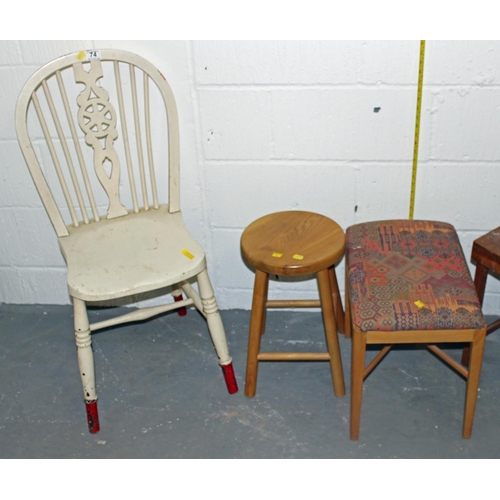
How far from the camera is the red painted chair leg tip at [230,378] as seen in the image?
7.11 feet

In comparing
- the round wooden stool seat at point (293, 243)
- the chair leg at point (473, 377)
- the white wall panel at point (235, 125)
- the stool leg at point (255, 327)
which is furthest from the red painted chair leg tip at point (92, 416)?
the chair leg at point (473, 377)

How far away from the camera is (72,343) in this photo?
2.47 meters

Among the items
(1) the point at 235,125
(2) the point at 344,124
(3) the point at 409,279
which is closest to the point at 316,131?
(2) the point at 344,124

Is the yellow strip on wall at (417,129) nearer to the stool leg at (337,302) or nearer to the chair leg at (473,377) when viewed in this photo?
the stool leg at (337,302)

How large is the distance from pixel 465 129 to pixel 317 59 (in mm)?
544

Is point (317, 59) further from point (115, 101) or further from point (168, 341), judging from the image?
point (168, 341)

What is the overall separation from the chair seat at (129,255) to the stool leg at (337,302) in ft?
1.67

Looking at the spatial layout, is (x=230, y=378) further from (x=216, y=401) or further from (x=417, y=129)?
(x=417, y=129)

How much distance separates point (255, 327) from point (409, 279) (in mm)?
510

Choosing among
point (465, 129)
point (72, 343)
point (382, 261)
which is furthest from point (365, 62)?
point (72, 343)

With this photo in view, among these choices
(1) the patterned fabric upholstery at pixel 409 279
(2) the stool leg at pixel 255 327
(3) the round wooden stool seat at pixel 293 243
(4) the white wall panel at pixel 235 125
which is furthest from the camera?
(4) the white wall panel at pixel 235 125

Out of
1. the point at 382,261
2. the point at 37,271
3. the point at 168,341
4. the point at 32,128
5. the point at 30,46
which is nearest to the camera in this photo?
the point at 382,261

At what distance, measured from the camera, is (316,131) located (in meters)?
Answer: 2.19

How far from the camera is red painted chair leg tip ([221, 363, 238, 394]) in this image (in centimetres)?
217
